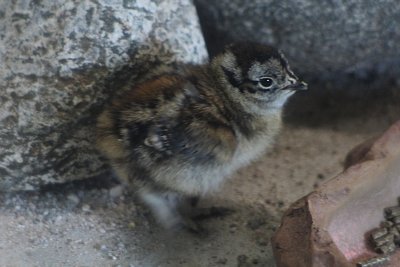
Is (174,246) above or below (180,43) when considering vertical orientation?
below

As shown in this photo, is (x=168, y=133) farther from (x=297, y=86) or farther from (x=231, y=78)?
(x=297, y=86)

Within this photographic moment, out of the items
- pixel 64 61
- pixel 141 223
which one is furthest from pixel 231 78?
pixel 141 223

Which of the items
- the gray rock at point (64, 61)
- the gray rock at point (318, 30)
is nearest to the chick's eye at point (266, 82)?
the gray rock at point (64, 61)

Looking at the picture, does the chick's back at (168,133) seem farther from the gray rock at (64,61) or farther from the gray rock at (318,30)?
the gray rock at (318,30)

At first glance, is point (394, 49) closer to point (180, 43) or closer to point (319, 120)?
point (319, 120)

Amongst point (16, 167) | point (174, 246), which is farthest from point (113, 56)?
point (174, 246)

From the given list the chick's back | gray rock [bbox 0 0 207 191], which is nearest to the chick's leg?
the chick's back
